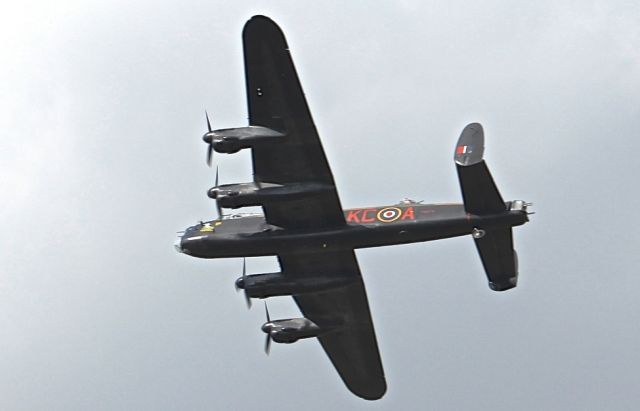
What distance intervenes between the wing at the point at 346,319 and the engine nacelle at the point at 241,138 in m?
6.73

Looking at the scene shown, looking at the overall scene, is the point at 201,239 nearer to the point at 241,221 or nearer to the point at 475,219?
the point at 241,221

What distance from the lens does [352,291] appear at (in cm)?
5166

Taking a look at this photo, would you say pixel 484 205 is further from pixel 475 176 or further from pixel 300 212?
pixel 300 212

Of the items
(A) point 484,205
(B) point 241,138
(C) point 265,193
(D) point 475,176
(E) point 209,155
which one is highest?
(B) point 241,138

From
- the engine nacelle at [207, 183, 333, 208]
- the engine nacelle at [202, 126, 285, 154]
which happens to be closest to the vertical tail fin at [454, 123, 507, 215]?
the engine nacelle at [207, 183, 333, 208]

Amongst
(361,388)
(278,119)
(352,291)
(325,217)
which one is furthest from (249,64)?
(361,388)

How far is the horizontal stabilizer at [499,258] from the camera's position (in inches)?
1804

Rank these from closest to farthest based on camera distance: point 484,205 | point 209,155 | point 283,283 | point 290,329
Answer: point 484,205 < point 209,155 < point 283,283 < point 290,329

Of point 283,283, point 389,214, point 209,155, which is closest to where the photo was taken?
point 209,155

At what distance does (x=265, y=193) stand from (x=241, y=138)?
8.24 feet

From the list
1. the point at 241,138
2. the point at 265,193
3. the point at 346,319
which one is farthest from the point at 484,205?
the point at 346,319

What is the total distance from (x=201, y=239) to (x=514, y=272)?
12.0m

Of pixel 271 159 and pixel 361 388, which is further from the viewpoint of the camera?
pixel 361 388

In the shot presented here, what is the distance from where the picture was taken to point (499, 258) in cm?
4609
